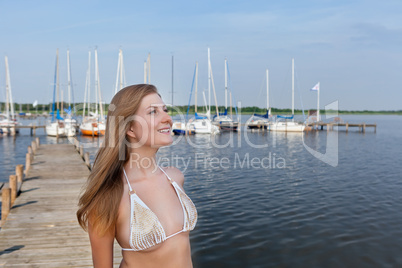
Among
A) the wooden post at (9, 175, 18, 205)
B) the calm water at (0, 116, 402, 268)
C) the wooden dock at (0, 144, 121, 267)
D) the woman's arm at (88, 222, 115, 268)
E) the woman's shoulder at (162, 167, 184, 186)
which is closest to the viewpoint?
the woman's arm at (88, 222, 115, 268)

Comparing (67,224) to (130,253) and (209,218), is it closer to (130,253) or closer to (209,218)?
(209,218)

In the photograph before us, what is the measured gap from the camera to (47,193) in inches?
417

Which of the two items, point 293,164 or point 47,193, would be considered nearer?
point 47,193

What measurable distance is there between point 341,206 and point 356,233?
9.97 feet

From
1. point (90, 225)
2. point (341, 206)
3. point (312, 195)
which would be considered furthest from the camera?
point (312, 195)

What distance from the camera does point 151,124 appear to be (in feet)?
6.42

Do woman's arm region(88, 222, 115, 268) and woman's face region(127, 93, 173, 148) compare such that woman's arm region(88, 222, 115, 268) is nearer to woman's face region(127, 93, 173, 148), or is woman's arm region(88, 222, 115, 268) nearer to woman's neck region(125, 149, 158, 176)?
woman's neck region(125, 149, 158, 176)

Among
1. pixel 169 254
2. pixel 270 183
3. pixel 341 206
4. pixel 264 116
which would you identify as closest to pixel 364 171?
pixel 270 183

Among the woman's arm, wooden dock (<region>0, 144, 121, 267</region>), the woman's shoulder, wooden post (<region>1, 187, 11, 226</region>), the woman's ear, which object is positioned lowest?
wooden dock (<region>0, 144, 121, 267</region>)

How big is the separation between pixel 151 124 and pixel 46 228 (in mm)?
6513

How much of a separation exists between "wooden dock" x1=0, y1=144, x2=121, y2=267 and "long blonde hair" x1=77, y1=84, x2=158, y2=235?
4296mm

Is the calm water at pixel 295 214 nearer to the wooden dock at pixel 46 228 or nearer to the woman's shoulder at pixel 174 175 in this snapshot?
the wooden dock at pixel 46 228

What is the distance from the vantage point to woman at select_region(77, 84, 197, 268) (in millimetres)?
1828

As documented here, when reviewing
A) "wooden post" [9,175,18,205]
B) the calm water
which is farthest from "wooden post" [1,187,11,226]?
the calm water
